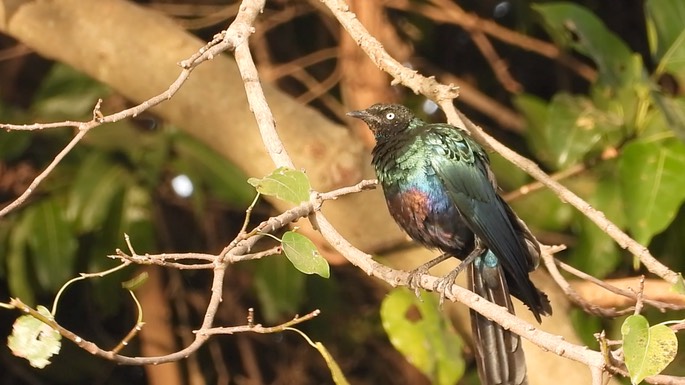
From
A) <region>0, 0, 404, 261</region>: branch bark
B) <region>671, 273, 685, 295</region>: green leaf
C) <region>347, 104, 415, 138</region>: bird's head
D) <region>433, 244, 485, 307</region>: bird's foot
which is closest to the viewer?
<region>671, 273, 685, 295</region>: green leaf

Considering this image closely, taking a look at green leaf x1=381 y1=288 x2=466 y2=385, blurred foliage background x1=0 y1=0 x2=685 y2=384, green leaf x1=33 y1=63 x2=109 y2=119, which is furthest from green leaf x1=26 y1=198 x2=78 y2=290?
green leaf x1=381 y1=288 x2=466 y2=385

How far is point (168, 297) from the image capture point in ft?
11.4

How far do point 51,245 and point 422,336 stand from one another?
115 centimetres

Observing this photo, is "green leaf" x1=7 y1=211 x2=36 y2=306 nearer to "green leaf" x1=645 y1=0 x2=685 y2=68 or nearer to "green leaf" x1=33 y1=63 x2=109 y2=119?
"green leaf" x1=33 y1=63 x2=109 y2=119

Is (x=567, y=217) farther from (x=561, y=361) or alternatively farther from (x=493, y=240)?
(x=493, y=240)

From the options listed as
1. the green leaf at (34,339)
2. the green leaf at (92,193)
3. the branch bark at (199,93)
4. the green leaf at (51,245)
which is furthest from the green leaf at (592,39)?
the green leaf at (34,339)

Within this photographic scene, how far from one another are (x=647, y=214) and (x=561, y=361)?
410 millimetres

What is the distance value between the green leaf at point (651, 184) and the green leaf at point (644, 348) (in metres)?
1.26

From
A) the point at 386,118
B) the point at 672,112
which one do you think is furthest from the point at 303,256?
the point at 672,112

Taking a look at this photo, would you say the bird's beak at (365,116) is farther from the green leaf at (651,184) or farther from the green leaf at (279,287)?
the green leaf at (279,287)

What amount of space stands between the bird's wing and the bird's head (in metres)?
0.11

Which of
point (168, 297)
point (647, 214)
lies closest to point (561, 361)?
point (647, 214)

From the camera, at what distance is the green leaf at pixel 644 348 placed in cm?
116

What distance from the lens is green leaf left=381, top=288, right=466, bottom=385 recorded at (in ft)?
7.79
